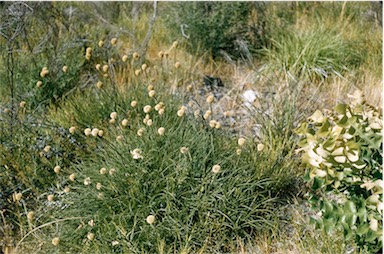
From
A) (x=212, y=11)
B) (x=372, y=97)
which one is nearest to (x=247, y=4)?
(x=212, y=11)

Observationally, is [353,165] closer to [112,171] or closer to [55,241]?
[112,171]

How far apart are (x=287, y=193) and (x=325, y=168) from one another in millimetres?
1000

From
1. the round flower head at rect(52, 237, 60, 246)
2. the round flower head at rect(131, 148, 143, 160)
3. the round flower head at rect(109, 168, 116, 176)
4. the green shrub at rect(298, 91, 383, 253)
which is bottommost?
the round flower head at rect(52, 237, 60, 246)

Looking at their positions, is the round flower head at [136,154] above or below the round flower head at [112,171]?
above

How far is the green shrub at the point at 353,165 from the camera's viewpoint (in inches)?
89.5

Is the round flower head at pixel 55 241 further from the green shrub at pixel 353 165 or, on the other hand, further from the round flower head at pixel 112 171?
the green shrub at pixel 353 165

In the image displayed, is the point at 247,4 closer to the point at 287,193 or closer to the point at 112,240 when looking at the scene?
the point at 287,193

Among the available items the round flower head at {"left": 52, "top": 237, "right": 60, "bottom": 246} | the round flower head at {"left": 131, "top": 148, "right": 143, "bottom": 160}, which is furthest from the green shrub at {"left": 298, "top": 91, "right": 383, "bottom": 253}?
the round flower head at {"left": 52, "top": 237, "right": 60, "bottom": 246}

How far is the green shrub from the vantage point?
7.46 ft

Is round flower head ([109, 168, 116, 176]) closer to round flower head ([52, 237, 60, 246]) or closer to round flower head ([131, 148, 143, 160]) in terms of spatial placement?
round flower head ([131, 148, 143, 160])

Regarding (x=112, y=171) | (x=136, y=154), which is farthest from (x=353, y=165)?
(x=112, y=171)

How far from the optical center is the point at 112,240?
2.81m

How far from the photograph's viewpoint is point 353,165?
91.4 inches

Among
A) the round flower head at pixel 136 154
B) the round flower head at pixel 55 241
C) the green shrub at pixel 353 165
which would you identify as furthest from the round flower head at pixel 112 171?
the green shrub at pixel 353 165
